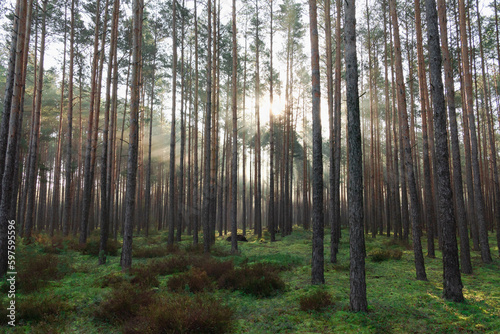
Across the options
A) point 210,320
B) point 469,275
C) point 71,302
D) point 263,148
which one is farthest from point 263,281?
point 263,148

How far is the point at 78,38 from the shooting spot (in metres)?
16.8

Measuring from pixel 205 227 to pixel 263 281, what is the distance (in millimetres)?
5735

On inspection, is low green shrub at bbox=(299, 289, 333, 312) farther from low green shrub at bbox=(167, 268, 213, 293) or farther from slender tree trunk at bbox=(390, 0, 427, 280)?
slender tree trunk at bbox=(390, 0, 427, 280)

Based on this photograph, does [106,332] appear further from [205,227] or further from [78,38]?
[78,38]

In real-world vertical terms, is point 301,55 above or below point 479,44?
above

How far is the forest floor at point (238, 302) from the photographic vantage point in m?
4.79

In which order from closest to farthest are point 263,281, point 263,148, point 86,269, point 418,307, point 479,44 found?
point 418,307 < point 263,281 < point 86,269 < point 479,44 < point 263,148

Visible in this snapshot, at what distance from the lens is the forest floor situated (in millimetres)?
4789

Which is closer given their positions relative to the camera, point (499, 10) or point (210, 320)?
point (210, 320)

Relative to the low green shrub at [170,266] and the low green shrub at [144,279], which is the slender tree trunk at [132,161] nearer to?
the low green shrub at [170,266]

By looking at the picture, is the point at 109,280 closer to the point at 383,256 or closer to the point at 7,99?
the point at 7,99

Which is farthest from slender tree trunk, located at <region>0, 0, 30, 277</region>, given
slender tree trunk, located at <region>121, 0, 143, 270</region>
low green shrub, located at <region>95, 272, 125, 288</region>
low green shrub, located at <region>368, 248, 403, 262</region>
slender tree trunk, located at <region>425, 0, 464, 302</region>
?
low green shrub, located at <region>368, 248, 403, 262</region>

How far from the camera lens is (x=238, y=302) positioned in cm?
630

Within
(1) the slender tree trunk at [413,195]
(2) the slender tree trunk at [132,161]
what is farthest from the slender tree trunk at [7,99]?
(1) the slender tree trunk at [413,195]
